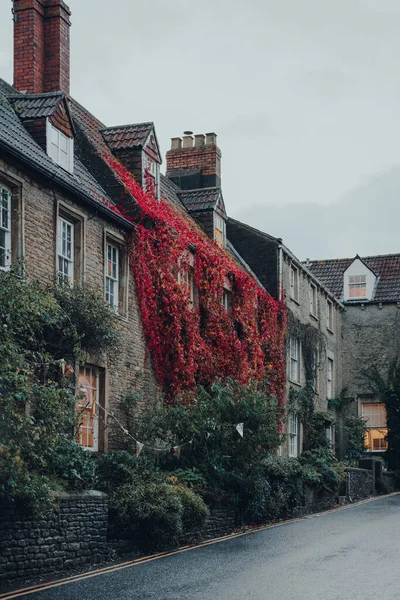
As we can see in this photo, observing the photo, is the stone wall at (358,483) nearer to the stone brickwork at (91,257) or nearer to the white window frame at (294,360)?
the white window frame at (294,360)

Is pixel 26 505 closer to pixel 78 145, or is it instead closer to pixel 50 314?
pixel 50 314

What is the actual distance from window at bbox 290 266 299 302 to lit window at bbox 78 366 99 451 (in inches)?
639

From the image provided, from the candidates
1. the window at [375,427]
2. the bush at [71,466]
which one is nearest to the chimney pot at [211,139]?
the window at [375,427]

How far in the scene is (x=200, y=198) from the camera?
31.0 m

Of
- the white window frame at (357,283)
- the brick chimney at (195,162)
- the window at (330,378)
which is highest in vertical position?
the brick chimney at (195,162)

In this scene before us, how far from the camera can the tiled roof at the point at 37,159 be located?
58.7 ft

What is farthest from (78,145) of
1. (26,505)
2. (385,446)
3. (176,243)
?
(385,446)

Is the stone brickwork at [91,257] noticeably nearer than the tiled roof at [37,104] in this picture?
Yes

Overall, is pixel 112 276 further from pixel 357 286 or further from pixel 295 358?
pixel 357 286

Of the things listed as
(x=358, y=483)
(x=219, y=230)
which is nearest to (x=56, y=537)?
(x=219, y=230)

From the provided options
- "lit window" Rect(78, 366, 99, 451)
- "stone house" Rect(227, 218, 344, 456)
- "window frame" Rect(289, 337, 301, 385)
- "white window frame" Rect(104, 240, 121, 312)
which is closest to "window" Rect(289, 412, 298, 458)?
"stone house" Rect(227, 218, 344, 456)

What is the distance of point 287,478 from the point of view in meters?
25.5

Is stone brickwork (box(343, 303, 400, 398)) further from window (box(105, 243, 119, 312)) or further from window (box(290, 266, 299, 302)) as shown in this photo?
window (box(105, 243, 119, 312))

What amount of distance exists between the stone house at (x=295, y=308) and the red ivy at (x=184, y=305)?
15.4 feet
